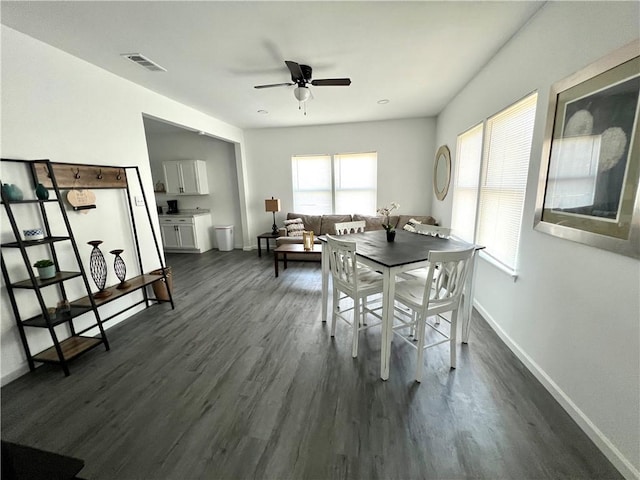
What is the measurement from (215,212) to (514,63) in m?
5.99

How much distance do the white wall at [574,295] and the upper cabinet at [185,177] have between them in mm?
5692

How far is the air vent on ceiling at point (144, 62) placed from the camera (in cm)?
245

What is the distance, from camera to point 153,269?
11.4 ft

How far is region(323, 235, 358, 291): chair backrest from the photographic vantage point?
6.85ft

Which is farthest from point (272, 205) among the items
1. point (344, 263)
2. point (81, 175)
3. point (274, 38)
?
point (344, 263)

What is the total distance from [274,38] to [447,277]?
97.3 inches

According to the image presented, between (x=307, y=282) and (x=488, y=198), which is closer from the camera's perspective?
(x=488, y=198)

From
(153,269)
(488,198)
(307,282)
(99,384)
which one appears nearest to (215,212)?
→ (153,269)

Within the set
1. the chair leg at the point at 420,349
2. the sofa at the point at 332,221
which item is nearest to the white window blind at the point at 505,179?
the chair leg at the point at 420,349

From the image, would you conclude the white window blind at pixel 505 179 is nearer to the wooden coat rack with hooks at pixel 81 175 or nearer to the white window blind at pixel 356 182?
the white window blind at pixel 356 182

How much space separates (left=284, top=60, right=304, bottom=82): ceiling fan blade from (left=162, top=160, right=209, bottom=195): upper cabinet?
13.6 ft

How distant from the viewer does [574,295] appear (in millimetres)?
1609

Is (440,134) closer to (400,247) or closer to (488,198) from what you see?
(488,198)

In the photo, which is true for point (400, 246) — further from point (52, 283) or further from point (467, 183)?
point (52, 283)
